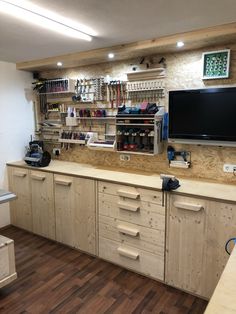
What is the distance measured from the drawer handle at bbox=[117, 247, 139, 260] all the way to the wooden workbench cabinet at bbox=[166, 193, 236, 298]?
1.13 feet

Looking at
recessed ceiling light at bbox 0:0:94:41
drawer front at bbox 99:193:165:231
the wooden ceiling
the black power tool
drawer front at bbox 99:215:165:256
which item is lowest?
drawer front at bbox 99:215:165:256

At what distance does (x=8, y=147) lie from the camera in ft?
12.4

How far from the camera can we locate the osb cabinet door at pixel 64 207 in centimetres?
312

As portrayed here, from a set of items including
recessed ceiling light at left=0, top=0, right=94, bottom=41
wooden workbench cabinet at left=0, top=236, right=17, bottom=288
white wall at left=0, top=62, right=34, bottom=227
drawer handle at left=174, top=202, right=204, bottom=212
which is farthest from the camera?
white wall at left=0, top=62, right=34, bottom=227

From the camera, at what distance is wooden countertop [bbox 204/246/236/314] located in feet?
3.54

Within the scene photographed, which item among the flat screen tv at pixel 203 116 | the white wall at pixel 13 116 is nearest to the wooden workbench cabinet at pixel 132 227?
the flat screen tv at pixel 203 116

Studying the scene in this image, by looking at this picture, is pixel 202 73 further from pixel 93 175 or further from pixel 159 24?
pixel 93 175

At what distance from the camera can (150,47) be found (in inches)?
103

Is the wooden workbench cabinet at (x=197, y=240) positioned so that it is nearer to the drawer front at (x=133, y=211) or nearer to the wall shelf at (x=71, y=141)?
the drawer front at (x=133, y=211)

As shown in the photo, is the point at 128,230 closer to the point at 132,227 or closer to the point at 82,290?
the point at 132,227

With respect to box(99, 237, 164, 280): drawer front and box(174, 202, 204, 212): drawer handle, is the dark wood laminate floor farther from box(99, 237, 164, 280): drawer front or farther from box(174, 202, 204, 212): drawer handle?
box(174, 202, 204, 212): drawer handle

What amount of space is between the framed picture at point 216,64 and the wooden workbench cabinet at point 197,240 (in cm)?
127

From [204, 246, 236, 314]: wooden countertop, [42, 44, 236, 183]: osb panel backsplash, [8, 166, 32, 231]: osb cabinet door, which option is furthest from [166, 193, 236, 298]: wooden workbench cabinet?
[8, 166, 32, 231]: osb cabinet door

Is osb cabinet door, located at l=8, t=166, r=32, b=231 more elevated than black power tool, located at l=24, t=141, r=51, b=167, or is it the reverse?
black power tool, located at l=24, t=141, r=51, b=167
